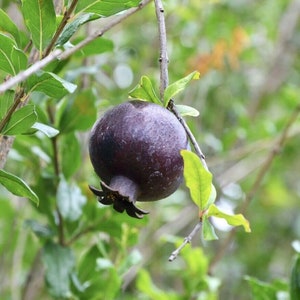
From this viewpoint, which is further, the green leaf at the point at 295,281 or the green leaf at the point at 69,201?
the green leaf at the point at 69,201

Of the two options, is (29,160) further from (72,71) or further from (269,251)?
(269,251)

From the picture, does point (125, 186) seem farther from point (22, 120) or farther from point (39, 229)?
point (39, 229)

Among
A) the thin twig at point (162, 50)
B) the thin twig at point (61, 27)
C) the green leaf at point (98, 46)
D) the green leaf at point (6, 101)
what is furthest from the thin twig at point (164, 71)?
the green leaf at point (98, 46)

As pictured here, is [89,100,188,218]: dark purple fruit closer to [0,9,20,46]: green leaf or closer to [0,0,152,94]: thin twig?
[0,0,152,94]: thin twig

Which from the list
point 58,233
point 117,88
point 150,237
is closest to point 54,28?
point 58,233

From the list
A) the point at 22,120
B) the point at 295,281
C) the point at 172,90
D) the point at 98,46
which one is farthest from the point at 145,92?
the point at 295,281

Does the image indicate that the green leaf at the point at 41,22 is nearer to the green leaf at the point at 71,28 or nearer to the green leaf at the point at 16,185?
the green leaf at the point at 71,28
